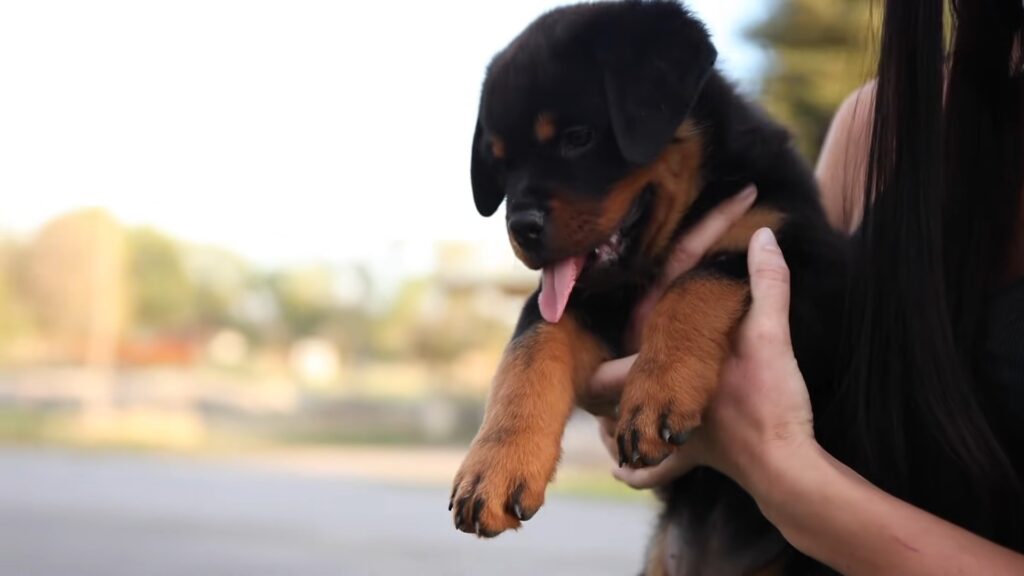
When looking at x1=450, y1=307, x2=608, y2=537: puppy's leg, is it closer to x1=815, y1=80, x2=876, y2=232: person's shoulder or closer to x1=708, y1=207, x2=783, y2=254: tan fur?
x1=708, y1=207, x2=783, y2=254: tan fur

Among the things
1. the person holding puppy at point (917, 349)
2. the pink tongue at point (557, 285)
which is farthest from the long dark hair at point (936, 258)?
the pink tongue at point (557, 285)

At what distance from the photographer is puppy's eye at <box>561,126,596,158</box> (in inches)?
67.1

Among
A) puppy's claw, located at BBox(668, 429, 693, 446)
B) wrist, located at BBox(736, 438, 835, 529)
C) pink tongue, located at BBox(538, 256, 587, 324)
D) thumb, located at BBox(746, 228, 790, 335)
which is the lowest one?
wrist, located at BBox(736, 438, 835, 529)

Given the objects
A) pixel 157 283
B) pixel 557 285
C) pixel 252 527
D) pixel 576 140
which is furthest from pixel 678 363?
pixel 157 283

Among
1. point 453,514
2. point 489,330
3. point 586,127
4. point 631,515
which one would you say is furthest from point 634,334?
point 489,330

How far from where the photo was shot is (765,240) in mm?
1621

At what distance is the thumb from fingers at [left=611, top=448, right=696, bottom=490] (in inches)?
10.1

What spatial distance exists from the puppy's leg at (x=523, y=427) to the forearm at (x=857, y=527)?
310mm

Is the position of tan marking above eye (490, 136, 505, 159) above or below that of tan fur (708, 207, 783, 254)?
above

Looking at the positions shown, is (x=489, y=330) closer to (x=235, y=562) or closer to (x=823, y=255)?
(x=235, y=562)

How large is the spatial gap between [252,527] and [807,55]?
457cm

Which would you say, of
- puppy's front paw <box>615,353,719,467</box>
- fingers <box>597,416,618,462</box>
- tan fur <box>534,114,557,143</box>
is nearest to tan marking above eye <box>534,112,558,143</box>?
tan fur <box>534,114,557,143</box>

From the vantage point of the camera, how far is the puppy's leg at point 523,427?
4.86 ft

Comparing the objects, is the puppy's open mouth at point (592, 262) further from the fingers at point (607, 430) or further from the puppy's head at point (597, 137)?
the fingers at point (607, 430)
